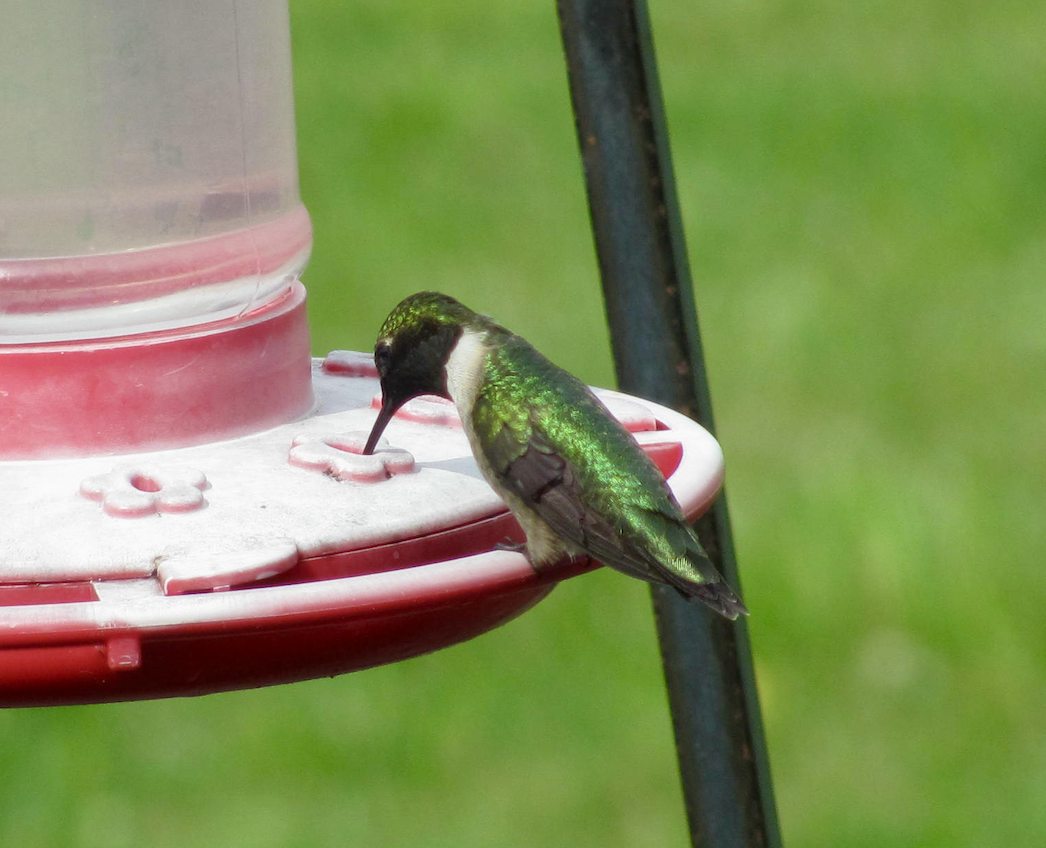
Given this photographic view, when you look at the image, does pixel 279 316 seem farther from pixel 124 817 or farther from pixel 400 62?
pixel 400 62

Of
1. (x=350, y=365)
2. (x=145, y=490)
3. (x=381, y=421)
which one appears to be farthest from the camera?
(x=350, y=365)

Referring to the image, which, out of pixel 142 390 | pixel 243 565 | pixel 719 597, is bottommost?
pixel 719 597

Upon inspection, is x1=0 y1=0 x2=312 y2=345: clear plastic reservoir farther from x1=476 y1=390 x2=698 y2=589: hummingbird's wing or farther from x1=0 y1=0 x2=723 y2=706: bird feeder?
x1=476 y1=390 x2=698 y2=589: hummingbird's wing

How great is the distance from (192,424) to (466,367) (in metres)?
0.44

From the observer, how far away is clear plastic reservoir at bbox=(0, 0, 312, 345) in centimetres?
200

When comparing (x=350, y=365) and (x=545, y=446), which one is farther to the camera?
(x=350, y=365)

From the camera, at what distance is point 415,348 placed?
211 centimetres

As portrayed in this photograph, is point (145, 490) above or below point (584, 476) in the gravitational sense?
above

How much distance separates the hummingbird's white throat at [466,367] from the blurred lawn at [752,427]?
2.79 meters

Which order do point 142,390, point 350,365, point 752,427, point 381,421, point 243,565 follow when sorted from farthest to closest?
point 752,427, point 350,365, point 381,421, point 142,390, point 243,565

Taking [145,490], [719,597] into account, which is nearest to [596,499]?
[719,597]

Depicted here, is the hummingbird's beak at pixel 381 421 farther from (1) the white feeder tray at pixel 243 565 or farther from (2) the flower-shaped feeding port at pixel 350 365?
(2) the flower-shaped feeding port at pixel 350 365

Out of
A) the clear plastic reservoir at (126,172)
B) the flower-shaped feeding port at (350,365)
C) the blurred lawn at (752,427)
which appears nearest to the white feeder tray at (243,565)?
the clear plastic reservoir at (126,172)

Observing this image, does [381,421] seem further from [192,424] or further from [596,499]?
[596,499]
